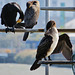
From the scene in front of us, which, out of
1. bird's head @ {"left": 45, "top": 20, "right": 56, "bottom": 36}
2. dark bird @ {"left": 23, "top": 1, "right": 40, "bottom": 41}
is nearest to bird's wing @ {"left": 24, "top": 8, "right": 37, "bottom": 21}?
dark bird @ {"left": 23, "top": 1, "right": 40, "bottom": 41}

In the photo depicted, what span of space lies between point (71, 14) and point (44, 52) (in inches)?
93.9

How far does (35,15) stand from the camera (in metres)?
1.65

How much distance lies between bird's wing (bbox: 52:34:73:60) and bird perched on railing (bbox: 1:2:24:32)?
30 cm

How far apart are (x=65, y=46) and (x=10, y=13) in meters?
Result: 0.40

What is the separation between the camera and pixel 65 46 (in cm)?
148

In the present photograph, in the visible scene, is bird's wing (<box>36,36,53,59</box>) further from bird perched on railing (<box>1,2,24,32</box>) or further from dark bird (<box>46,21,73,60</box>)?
bird perched on railing (<box>1,2,24,32</box>)

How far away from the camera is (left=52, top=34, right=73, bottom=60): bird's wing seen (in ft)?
4.80

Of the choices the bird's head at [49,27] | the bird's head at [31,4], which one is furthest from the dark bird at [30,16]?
the bird's head at [49,27]

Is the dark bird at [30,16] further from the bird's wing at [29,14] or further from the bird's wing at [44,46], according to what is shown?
the bird's wing at [44,46]

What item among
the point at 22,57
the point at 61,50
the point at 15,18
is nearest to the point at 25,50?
the point at 22,57

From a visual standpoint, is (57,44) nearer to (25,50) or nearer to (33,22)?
(33,22)

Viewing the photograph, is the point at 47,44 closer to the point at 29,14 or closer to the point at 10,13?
the point at 29,14

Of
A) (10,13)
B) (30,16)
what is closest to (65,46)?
(30,16)

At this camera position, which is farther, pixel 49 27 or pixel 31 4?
pixel 31 4
